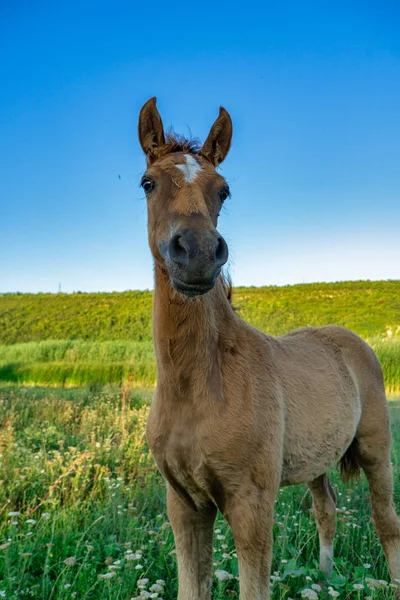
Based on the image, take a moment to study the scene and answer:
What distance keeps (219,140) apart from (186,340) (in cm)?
145

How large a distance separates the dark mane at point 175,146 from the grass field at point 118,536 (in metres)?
2.70

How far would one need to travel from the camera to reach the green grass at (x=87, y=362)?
1619 cm

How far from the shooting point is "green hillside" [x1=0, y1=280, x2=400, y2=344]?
21.8 meters

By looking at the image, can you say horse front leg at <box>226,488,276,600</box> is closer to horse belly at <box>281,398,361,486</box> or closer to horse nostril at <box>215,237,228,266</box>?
horse belly at <box>281,398,361,486</box>

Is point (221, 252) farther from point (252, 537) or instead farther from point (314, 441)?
point (314, 441)

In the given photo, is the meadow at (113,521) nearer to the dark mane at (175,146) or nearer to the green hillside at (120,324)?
the dark mane at (175,146)

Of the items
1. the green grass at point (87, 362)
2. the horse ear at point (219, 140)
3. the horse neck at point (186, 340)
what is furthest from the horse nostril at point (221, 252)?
the green grass at point (87, 362)

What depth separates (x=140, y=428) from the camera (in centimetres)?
769

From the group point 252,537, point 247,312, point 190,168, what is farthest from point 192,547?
point 247,312

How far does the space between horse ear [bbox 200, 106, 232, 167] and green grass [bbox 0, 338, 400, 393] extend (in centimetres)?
1360

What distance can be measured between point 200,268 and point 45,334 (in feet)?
75.3

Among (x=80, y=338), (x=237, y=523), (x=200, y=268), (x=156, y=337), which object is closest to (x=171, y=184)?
(x=200, y=268)

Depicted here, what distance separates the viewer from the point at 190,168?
2.60 m

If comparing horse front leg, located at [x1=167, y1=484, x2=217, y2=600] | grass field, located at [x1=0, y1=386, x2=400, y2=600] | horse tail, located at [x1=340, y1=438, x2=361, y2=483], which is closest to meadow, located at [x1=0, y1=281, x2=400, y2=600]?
grass field, located at [x1=0, y1=386, x2=400, y2=600]
